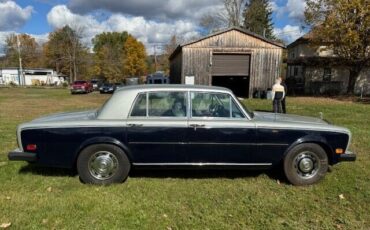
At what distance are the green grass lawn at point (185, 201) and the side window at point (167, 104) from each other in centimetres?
115

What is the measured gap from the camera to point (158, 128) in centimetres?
481

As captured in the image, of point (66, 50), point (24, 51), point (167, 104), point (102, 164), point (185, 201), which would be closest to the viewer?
point (185, 201)

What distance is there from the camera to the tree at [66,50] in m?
60.2

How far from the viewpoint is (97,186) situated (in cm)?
485

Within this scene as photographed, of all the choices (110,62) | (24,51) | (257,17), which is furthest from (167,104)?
(24,51)

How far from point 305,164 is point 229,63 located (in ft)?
64.9

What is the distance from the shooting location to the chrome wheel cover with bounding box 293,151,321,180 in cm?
504

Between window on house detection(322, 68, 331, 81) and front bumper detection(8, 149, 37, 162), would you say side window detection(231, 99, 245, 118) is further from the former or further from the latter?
window on house detection(322, 68, 331, 81)

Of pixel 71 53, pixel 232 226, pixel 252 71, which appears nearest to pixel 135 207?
pixel 232 226

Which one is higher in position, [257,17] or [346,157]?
[257,17]

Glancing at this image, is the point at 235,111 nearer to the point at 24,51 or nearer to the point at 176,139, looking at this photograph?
the point at 176,139

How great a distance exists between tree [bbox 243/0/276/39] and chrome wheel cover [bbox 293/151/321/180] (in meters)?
53.1

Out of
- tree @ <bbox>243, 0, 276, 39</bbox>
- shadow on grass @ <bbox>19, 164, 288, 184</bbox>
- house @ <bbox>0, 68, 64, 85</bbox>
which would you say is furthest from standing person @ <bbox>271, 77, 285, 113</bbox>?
house @ <bbox>0, 68, 64, 85</bbox>

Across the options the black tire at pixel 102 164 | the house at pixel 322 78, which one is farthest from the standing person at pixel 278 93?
the house at pixel 322 78
